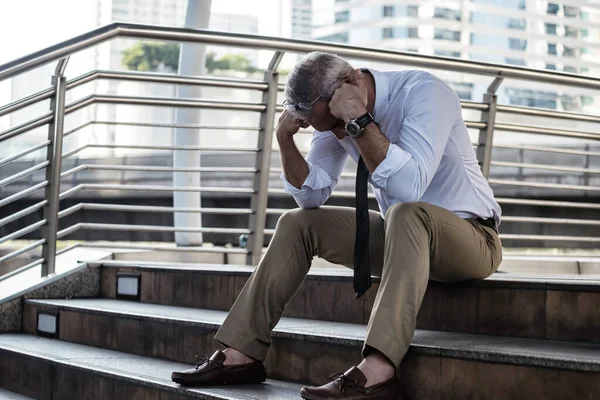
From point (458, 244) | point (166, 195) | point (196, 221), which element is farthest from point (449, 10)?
point (458, 244)

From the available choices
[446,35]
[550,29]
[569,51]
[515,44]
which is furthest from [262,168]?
[446,35]

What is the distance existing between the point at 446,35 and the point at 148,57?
22.8 meters

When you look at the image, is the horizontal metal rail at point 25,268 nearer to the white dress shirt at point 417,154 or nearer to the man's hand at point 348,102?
the white dress shirt at point 417,154

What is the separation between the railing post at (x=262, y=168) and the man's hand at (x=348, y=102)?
8.04ft

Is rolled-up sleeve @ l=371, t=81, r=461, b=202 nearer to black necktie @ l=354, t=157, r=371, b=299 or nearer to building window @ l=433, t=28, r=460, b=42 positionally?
black necktie @ l=354, t=157, r=371, b=299

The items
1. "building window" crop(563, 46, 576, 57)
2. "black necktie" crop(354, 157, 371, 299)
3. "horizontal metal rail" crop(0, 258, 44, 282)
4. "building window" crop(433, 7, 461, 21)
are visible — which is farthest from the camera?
"building window" crop(433, 7, 461, 21)

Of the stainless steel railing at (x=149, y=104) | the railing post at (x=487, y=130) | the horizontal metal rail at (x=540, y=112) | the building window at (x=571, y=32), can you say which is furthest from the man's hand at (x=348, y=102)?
the building window at (x=571, y=32)

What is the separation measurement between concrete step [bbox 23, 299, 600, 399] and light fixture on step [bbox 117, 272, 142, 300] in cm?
19

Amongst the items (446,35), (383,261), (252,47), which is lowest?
(383,261)

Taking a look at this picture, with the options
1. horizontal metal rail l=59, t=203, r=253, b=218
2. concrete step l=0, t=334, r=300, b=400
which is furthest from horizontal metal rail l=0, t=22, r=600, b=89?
concrete step l=0, t=334, r=300, b=400

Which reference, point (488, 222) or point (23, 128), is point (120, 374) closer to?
point (488, 222)

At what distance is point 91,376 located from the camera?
3.52 meters

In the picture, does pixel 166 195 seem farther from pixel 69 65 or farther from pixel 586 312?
pixel 586 312

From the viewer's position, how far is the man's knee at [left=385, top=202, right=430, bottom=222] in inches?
103
